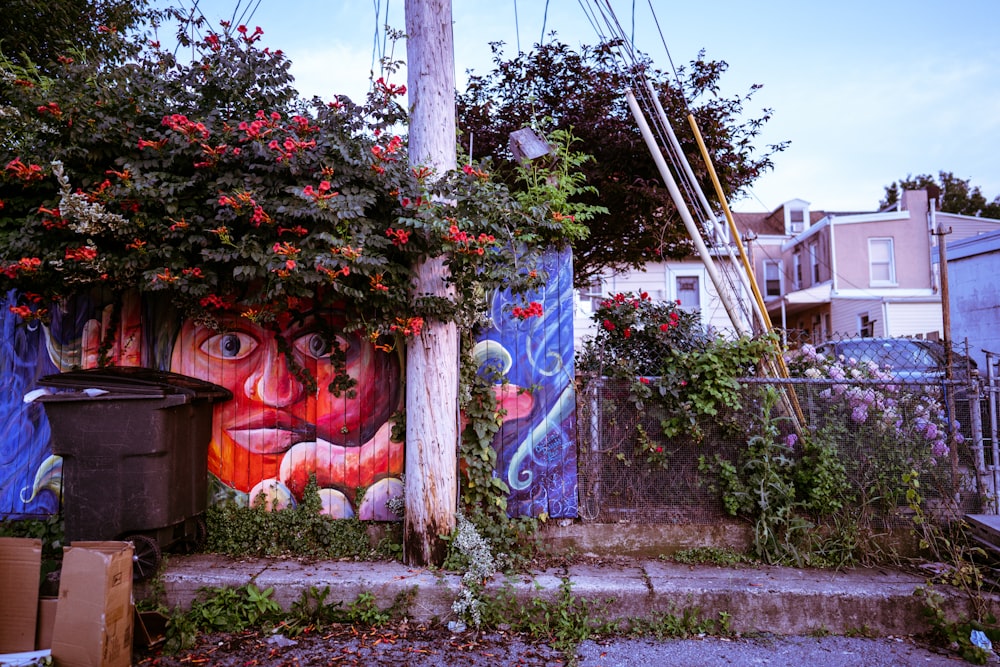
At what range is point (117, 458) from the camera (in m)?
3.92

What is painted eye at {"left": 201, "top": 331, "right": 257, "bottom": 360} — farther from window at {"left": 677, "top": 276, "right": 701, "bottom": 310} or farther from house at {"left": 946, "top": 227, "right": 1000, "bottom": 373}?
window at {"left": 677, "top": 276, "right": 701, "bottom": 310}

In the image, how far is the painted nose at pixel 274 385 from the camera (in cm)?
493

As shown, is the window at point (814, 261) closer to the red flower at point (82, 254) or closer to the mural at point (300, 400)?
the mural at point (300, 400)

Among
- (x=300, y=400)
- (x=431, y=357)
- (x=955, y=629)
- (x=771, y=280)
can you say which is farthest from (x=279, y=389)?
(x=771, y=280)

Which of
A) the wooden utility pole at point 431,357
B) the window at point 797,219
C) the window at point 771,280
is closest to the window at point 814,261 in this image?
the window at point 771,280

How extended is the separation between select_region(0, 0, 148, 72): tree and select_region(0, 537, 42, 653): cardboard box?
6089 mm

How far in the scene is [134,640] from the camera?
11.7ft

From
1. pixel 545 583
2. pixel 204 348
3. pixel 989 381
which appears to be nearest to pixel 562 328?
pixel 545 583

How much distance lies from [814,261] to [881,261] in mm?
2027

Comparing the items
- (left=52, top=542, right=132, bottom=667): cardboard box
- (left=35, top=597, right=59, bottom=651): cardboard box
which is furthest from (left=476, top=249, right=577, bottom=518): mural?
(left=35, top=597, right=59, bottom=651): cardboard box

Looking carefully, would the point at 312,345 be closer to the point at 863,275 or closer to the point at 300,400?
the point at 300,400

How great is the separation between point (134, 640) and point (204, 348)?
227 cm

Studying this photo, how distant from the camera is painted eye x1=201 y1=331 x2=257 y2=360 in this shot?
4.97 m

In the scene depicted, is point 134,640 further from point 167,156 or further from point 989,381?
point 989,381
